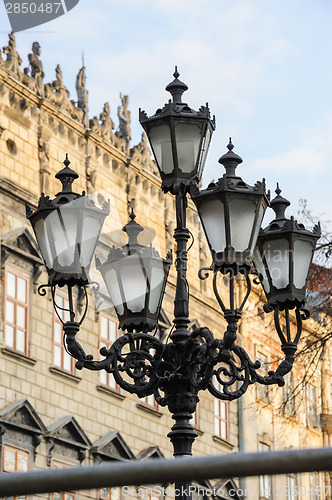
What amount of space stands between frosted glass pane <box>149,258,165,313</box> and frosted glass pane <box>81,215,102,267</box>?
1.91 feet

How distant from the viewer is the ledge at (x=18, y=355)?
757 inches

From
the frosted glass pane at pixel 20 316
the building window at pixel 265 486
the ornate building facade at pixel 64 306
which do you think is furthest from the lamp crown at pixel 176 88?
the building window at pixel 265 486

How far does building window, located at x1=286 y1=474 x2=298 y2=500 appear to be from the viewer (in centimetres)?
2931

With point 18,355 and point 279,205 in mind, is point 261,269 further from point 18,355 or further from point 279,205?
point 18,355

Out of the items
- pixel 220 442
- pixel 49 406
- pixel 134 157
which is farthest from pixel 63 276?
pixel 220 442

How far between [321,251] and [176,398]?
1055 centimetres

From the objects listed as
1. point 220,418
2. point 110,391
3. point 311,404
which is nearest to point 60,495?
point 110,391

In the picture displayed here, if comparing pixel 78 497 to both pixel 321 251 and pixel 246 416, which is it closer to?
pixel 321 251

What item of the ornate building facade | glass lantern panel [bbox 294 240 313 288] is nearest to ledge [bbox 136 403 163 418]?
the ornate building facade

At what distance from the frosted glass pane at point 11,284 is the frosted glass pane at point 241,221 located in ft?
38.0

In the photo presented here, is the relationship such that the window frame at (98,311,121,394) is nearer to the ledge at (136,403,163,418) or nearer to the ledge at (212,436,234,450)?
the ledge at (136,403,163,418)

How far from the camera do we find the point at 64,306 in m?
20.9

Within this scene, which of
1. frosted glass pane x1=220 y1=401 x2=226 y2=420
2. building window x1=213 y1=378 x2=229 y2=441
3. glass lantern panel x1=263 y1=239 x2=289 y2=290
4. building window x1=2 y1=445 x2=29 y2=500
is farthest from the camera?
frosted glass pane x1=220 y1=401 x2=226 y2=420

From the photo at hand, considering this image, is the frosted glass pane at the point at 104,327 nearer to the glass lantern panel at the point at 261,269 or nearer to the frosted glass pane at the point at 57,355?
the frosted glass pane at the point at 57,355
